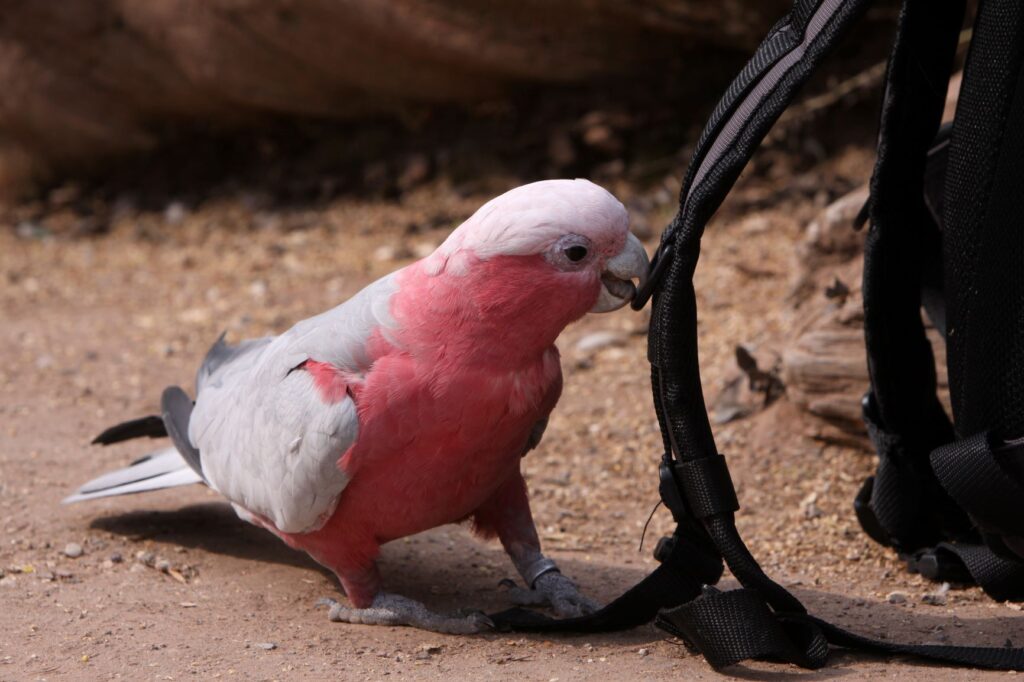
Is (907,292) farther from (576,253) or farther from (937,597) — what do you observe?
(576,253)

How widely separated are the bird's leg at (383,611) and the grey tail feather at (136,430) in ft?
2.65

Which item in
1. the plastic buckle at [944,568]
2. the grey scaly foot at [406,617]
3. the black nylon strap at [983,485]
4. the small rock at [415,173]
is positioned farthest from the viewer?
the small rock at [415,173]

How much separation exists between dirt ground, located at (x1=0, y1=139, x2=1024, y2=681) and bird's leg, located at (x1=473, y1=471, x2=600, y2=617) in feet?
0.38

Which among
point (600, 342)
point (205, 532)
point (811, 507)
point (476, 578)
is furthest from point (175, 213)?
point (811, 507)

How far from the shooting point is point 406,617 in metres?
2.65

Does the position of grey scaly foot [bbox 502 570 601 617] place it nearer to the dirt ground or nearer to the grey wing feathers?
the dirt ground

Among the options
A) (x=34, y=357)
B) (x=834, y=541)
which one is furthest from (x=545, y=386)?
(x=34, y=357)

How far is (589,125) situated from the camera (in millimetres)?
6082

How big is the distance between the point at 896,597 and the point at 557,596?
2.64ft

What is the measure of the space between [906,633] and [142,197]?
5.95 m

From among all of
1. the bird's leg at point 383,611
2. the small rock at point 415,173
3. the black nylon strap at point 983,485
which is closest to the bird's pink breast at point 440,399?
the bird's leg at point 383,611

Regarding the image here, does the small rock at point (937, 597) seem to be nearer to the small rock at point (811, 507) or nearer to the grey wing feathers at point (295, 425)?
the small rock at point (811, 507)

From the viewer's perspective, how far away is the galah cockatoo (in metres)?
2.29

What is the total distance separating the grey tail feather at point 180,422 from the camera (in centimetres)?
295
